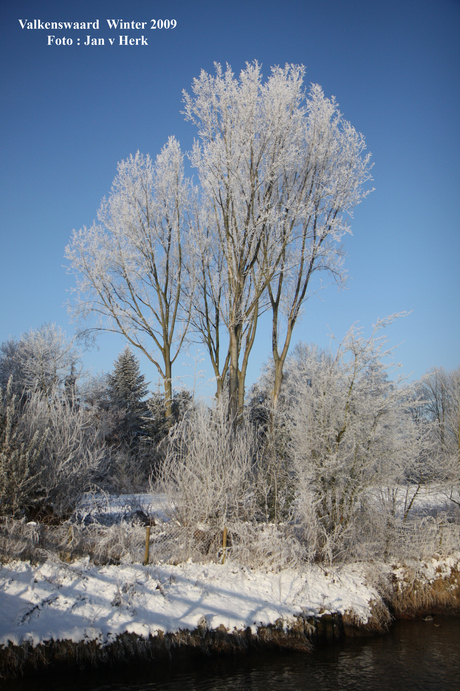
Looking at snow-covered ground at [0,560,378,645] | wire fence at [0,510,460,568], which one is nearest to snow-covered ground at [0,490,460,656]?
snow-covered ground at [0,560,378,645]

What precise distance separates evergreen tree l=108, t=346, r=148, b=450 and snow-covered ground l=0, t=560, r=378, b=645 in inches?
688

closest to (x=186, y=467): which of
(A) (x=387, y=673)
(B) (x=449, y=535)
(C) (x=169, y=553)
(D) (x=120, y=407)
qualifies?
(C) (x=169, y=553)

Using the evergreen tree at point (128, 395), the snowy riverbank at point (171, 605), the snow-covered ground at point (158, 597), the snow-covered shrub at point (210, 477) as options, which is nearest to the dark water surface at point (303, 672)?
the snowy riverbank at point (171, 605)

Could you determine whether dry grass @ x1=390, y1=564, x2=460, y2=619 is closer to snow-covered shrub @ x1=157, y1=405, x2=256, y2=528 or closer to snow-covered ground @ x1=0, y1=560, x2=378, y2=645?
snow-covered ground @ x1=0, y1=560, x2=378, y2=645

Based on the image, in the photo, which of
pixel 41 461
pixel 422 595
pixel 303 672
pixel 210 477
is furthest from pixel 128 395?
pixel 303 672

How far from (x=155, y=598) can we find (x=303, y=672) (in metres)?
2.62

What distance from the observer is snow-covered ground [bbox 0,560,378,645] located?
282 inches

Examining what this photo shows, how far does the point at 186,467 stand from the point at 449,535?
6430 mm

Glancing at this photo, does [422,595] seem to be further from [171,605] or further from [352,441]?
[171,605]

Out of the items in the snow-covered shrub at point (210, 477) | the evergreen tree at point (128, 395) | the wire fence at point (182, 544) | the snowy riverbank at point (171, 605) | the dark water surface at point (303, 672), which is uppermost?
the evergreen tree at point (128, 395)

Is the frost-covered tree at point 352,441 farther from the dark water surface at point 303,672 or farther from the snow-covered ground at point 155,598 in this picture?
the dark water surface at point 303,672

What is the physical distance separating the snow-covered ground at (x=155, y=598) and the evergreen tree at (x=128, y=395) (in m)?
17.5

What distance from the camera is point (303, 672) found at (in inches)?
283

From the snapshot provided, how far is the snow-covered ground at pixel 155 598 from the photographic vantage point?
282 inches
